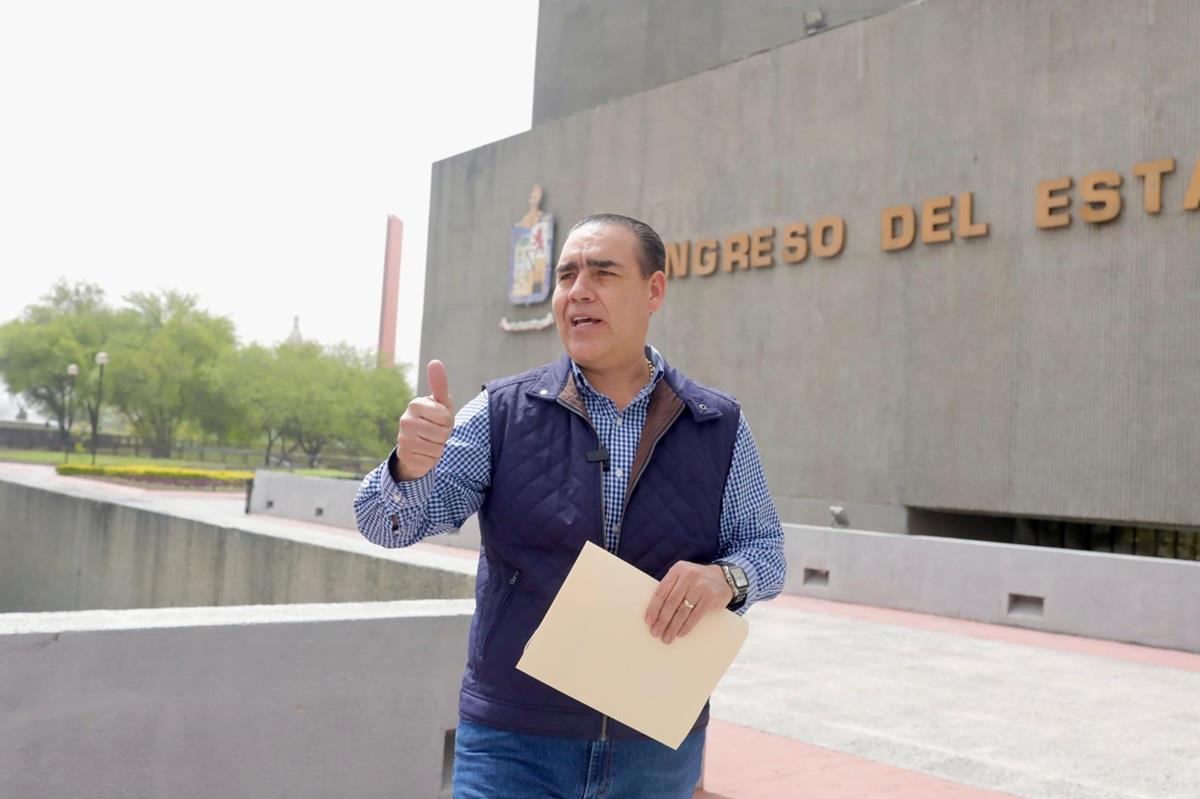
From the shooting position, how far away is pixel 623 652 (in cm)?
201

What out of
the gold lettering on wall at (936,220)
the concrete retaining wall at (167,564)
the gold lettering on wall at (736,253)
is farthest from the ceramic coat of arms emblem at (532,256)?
the concrete retaining wall at (167,564)

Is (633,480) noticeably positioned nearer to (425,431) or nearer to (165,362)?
(425,431)

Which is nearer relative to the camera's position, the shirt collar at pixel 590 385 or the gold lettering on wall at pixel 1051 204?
the shirt collar at pixel 590 385

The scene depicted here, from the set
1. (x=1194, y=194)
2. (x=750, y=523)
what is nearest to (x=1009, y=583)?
(x=1194, y=194)

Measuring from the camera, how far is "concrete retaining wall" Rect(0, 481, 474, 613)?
20.9ft

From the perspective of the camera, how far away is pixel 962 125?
16109mm

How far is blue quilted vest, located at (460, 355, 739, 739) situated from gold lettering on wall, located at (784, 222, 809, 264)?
647 inches

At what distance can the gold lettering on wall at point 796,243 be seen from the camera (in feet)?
59.7

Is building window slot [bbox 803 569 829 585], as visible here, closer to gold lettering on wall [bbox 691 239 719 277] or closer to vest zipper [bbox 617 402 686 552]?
gold lettering on wall [bbox 691 239 719 277]

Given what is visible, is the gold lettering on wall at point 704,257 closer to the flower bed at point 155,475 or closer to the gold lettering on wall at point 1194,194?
the gold lettering on wall at point 1194,194

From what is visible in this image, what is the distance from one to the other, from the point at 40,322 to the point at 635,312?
72.6m

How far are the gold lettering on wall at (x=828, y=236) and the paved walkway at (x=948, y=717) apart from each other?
27.1 ft

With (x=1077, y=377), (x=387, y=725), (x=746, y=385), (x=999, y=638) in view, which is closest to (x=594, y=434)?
(x=387, y=725)

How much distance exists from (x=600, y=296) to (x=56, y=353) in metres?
66.5
